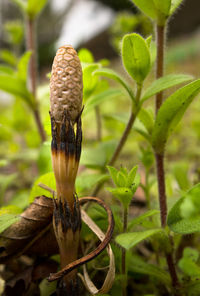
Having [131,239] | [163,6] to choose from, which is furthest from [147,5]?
[131,239]

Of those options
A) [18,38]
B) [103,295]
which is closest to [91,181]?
[103,295]

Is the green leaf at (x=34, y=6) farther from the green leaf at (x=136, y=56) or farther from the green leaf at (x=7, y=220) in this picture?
the green leaf at (x=7, y=220)

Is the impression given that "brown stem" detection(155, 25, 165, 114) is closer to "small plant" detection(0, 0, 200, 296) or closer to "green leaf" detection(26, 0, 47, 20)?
"small plant" detection(0, 0, 200, 296)

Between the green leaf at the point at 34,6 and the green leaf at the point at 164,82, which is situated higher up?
the green leaf at the point at 34,6

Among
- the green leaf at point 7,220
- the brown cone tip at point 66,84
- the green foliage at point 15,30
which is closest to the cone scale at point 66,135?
the brown cone tip at point 66,84

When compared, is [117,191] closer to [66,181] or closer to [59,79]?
[66,181]

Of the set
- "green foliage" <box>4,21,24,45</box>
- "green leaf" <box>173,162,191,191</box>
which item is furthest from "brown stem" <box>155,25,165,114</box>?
"green foliage" <box>4,21,24,45</box>
